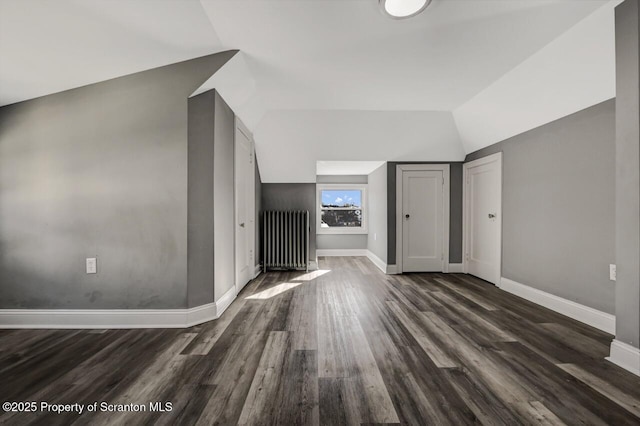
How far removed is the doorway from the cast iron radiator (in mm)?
400

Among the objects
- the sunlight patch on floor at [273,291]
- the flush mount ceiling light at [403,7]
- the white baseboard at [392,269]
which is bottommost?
the sunlight patch on floor at [273,291]

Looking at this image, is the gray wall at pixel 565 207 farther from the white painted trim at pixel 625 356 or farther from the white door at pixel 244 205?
the white door at pixel 244 205

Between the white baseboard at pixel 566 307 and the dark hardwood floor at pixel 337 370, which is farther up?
the white baseboard at pixel 566 307

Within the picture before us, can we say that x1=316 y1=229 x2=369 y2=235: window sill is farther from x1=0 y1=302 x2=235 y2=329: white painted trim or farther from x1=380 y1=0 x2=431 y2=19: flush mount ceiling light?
x1=380 y1=0 x2=431 y2=19: flush mount ceiling light

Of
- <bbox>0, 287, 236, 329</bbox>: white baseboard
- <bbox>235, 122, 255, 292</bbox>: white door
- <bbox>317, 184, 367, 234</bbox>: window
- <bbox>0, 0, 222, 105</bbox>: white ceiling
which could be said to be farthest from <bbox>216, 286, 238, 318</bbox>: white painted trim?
<bbox>317, 184, 367, 234</bbox>: window

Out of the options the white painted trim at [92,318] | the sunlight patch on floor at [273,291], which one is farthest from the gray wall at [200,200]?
the sunlight patch on floor at [273,291]

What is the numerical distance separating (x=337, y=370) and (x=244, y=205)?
2.36 metres

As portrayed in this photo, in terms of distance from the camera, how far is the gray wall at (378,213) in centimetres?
429

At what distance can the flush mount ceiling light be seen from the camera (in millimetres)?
1573

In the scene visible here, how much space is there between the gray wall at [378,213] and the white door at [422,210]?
0.31m

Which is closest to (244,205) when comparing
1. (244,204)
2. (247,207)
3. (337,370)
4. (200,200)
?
(244,204)

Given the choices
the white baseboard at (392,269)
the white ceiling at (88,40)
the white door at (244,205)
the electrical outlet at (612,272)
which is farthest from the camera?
the white baseboard at (392,269)

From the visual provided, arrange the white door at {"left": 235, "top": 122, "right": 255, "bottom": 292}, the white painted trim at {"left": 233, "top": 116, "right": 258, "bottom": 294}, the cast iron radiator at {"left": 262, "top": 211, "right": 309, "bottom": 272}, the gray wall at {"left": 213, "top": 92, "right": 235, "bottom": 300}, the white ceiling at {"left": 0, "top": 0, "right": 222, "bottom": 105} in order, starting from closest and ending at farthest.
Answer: the white ceiling at {"left": 0, "top": 0, "right": 222, "bottom": 105} → the gray wall at {"left": 213, "top": 92, "right": 235, "bottom": 300} → the white painted trim at {"left": 233, "top": 116, "right": 258, "bottom": 294} → the white door at {"left": 235, "top": 122, "right": 255, "bottom": 292} → the cast iron radiator at {"left": 262, "top": 211, "right": 309, "bottom": 272}

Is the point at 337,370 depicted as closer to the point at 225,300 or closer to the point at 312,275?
the point at 225,300
